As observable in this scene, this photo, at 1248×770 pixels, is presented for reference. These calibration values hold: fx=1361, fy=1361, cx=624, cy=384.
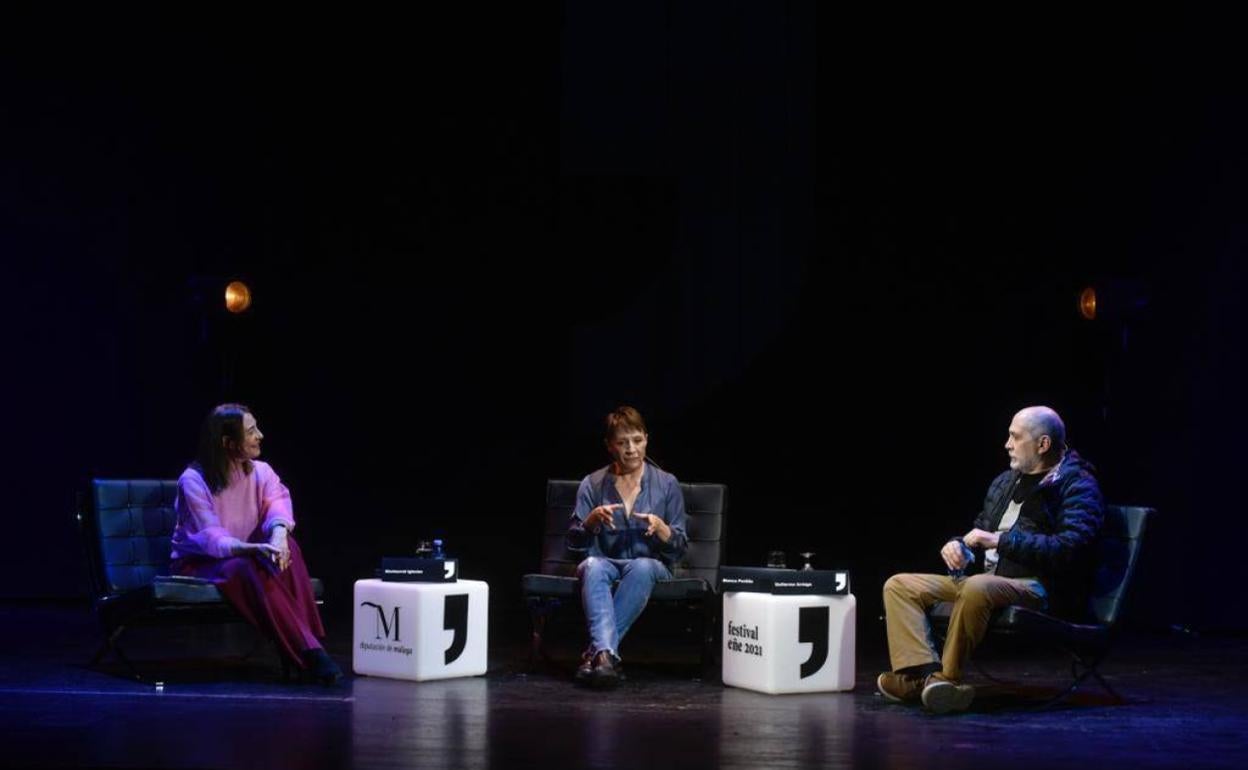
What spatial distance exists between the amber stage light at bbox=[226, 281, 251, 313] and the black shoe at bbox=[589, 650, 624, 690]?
3231 mm

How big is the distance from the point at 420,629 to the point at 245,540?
83 cm

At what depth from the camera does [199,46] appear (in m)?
7.84

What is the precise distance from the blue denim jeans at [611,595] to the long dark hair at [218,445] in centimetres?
150

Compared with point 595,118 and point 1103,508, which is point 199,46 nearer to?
point 595,118

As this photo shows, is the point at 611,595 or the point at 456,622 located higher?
the point at 611,595

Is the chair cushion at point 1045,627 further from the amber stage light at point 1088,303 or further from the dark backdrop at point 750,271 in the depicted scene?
the amber stage light at point 1088,303

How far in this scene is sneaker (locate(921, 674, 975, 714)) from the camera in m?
4.76

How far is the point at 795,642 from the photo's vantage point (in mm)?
5172

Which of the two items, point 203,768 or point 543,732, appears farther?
point 543,732

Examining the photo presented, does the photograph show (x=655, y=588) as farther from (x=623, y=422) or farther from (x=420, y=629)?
(x=420, y=629)

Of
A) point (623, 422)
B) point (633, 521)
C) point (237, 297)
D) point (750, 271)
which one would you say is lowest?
point (633, 521)

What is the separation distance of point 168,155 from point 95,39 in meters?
0.82

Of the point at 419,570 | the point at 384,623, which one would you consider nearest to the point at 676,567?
the point at 419,570

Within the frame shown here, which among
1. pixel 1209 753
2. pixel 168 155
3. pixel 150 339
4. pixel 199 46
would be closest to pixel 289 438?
pixel 150 339
